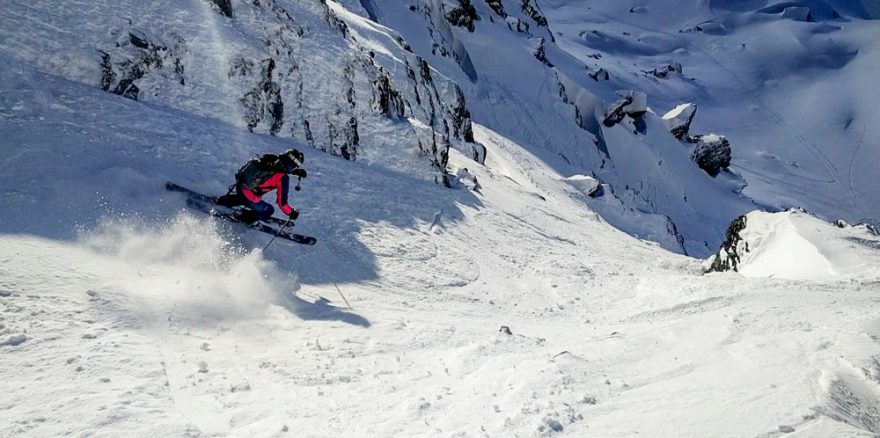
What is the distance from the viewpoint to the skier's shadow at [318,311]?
9.66 m

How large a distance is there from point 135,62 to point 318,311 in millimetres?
10352

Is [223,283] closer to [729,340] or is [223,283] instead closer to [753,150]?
[729,340]

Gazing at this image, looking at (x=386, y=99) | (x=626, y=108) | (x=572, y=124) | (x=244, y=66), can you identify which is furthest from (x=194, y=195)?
(x=626, y=108)

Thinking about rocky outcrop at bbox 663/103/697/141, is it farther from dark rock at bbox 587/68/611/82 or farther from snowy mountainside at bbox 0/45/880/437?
snowy mountainside at bbox 0/45/880/437

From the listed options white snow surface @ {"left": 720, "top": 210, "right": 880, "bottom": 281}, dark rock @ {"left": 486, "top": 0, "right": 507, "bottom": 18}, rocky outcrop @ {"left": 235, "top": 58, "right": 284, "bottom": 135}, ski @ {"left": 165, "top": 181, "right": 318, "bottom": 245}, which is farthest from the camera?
dark rock @ {"left": 486, "top": 0, "right": 507, "bottom": 18}

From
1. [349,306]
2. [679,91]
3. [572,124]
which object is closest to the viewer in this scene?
[349,306]

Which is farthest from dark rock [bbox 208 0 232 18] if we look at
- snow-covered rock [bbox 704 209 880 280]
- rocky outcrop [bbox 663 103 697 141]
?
rocky outcrop [bbox 663 103 697 141]

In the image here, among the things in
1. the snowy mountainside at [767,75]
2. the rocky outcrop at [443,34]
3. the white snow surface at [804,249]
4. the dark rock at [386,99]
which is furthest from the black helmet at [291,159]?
the snowy mountainside at [767,75]

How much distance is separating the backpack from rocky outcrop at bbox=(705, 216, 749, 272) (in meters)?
15.1

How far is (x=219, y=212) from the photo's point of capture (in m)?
12.2

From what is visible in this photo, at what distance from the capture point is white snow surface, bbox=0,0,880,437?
6.34m

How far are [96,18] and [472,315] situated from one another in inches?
515

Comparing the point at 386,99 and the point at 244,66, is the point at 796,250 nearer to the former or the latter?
the point at 386,99

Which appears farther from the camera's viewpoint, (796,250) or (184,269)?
(796,250)
